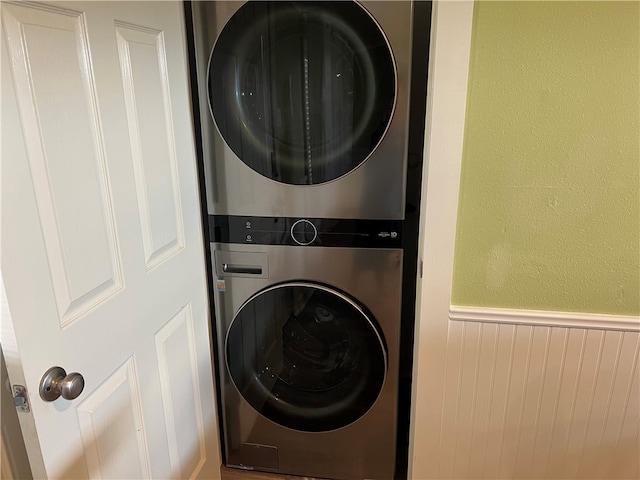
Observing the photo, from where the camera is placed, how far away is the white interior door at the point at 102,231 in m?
0.82

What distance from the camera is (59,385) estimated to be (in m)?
0.90

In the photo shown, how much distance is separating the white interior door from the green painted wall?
2.59ft

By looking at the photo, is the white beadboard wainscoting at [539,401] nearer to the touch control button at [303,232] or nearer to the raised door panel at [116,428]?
the touch control button at [303,232]

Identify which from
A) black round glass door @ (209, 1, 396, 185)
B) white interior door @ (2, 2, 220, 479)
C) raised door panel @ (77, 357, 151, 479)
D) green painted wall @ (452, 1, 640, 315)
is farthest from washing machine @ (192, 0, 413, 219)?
raised door panel @ (77, 357, 151, 479)

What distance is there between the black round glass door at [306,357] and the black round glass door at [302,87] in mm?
419

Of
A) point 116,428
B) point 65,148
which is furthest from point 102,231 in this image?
point 116,428

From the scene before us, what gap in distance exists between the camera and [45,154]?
0.86m

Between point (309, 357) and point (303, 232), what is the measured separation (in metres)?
0.46

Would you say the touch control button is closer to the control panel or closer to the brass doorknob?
the control panel

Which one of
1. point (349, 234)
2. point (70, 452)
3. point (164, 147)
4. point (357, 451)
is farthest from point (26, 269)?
point (357, 451)

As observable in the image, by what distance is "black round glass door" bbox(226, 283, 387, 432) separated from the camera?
5.11 feet

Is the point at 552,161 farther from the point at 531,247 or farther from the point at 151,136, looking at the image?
the point at 151,136

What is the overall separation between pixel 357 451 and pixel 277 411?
1.07 feet

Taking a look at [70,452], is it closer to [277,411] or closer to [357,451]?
[277,411]
